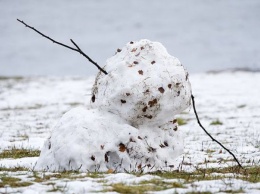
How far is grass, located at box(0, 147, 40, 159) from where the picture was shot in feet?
27.8

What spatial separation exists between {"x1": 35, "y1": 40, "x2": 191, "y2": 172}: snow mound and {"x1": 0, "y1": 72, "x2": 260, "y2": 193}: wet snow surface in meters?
0.51

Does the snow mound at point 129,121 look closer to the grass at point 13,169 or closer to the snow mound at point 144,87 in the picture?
the snow mound at point 144,87

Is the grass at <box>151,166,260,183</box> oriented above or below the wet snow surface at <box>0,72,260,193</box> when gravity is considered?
below

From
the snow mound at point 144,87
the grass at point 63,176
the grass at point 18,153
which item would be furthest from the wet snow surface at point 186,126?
the snow mound at point 144,87

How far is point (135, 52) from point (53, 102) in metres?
17.9

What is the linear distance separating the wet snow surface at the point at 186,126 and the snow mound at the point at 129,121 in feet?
1.67

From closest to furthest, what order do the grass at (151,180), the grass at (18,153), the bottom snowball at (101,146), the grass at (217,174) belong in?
the grass at (151,180) → the grass at (217,174) → the bottom snowball at (101,146) → the grass at (18,153)

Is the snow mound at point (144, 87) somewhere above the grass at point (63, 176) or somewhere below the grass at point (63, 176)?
above

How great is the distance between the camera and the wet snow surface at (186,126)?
5.46 metres

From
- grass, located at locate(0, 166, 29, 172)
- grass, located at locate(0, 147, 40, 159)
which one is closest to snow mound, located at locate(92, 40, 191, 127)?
grass, located at locate(0, 166, 29, 172)

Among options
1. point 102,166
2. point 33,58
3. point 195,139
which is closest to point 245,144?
point 195,139

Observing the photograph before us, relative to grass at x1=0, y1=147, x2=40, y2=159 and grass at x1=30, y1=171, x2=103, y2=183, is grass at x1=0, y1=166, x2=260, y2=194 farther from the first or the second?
grass at x1=0, y1=147, x2=40, y2=159

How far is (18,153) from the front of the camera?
888 cm

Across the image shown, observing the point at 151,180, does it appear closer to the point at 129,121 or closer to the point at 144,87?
the point at 129,121
